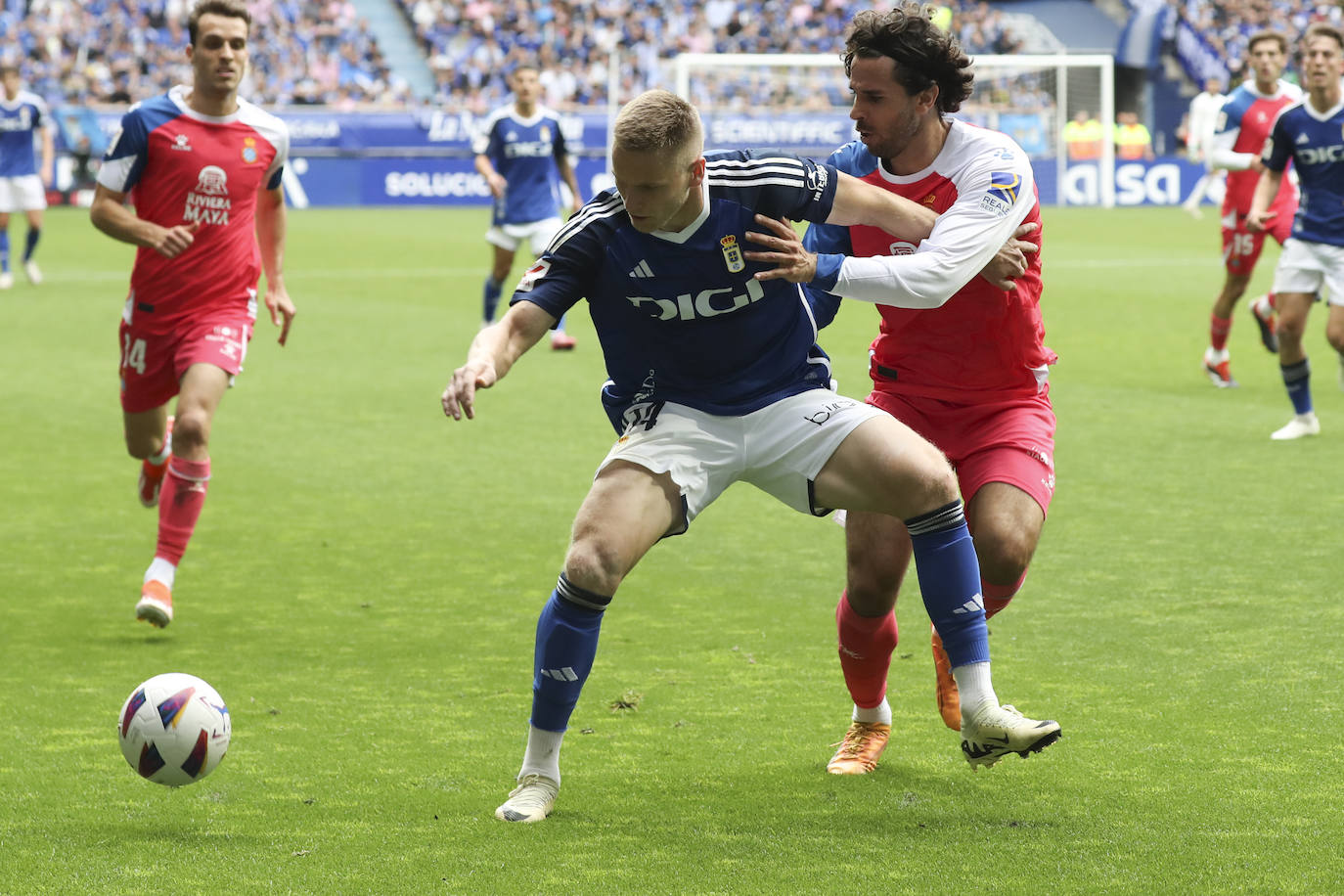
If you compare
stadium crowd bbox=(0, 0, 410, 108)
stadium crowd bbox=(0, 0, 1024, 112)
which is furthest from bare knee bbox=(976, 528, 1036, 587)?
stadium crowd bbox=(0, 0, 410, 108)

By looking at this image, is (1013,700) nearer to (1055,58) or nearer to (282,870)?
(282,870)

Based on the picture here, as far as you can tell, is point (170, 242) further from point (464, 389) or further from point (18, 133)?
point (18, 133)

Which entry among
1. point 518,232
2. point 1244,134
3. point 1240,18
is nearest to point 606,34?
point 1240,18

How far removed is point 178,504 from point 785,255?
331cm

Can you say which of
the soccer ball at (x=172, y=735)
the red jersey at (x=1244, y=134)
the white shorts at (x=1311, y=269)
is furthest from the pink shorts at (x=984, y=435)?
the red jersey at (x=1244, y=134)

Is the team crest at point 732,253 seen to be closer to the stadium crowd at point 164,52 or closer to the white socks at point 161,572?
the white socks at point 161,572

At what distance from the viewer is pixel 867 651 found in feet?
15.6

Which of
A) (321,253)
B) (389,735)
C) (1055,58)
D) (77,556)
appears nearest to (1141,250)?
(1055,58)

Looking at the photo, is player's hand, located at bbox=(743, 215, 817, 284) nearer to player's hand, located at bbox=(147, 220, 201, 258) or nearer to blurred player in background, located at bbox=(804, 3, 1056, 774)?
blurred player in background, located at bbox=(804, 3, 1056, 774)

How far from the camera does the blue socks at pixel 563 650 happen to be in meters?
4.18

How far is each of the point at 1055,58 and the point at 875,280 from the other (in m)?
28.8

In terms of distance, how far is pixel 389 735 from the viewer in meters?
5.03

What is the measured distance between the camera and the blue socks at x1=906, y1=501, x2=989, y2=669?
4.28 meters

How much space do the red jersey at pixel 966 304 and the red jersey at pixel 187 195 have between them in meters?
3.00
